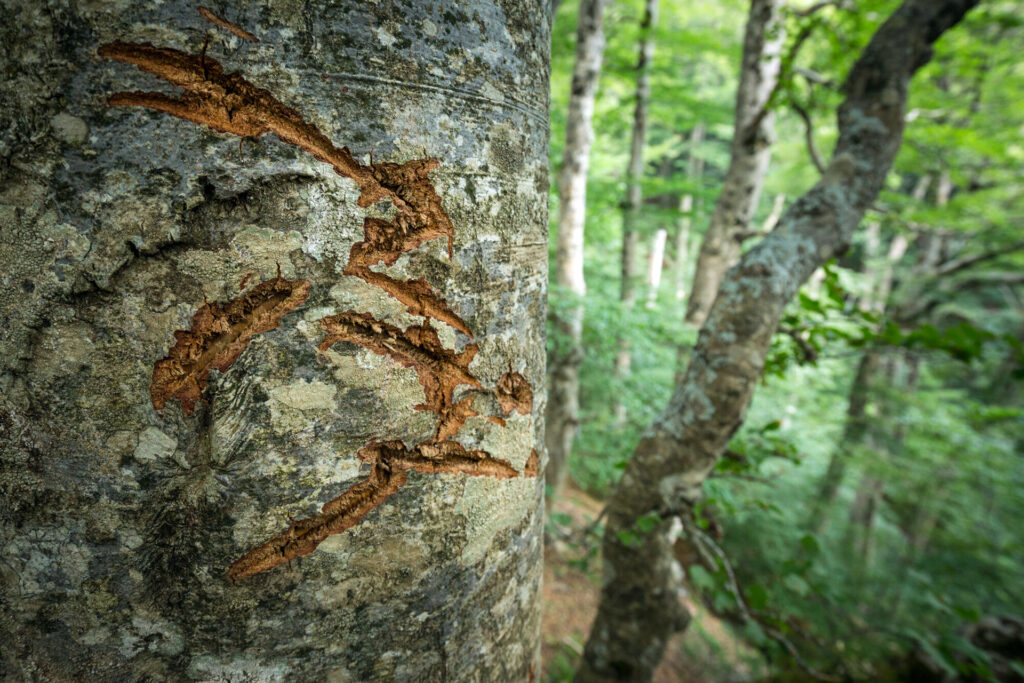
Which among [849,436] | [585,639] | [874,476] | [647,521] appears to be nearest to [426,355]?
[647,521]

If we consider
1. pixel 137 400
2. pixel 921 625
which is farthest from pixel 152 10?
pixel 921 625

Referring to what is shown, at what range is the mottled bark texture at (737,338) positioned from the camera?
2.19 metres

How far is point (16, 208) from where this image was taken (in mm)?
534

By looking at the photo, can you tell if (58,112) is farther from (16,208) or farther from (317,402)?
(317,402)

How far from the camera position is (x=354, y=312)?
22.6 inches

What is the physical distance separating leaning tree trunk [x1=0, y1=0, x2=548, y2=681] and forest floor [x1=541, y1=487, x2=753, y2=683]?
4623 millimetres

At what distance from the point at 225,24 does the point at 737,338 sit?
2.19 m

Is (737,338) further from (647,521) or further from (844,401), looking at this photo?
(844,401)

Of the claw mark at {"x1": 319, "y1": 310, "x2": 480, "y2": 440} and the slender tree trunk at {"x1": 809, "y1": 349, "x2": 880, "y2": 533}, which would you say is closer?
the claw mark at {"x1": 319, "y1": 310, "x2": 480, "y2": 440}

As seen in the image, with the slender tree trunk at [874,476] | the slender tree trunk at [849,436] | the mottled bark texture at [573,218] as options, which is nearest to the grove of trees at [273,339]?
the mottled bark texture at [573,218]

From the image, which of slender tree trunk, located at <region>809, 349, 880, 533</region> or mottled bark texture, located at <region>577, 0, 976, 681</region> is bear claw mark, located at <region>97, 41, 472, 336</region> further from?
slender tree trunk, located at <region>809, 349, 880, 533</region>

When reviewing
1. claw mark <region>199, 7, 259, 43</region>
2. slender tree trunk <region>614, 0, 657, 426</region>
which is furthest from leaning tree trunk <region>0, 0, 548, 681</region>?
slender tree trunk <region>614, 0, 657, 426</region>

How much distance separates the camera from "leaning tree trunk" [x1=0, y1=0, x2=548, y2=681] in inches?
20.4

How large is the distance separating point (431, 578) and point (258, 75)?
0.65 m
